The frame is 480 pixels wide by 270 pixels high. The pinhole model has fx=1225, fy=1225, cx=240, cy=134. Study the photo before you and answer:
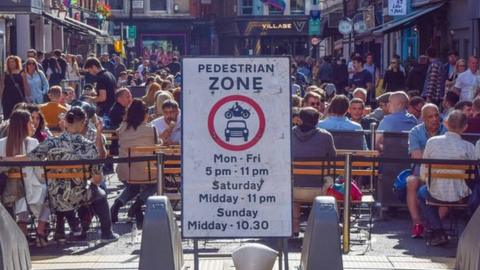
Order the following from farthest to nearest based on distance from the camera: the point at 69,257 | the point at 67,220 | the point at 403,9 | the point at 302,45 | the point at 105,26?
1. the point at 302,45
2. the point at 105,26
3. the point at 403,9
4. the point at 67,220
5. the point at 69,257

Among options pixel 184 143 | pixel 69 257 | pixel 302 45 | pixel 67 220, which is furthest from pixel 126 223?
pixel 302 45

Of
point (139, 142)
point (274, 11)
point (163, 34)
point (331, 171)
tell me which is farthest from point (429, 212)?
point (163, 34)

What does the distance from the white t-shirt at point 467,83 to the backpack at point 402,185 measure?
354 inches

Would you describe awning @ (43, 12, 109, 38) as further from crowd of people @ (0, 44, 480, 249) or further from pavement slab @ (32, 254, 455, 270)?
pavement slab @ (32, 254, 455, 270)

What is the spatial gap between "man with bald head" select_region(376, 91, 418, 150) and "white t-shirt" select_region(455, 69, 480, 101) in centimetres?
703

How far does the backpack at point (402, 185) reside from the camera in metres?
13.0

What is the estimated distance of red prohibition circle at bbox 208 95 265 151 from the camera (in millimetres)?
8812

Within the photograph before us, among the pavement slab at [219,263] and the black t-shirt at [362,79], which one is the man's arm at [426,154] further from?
the black t-shirt at [362,79]

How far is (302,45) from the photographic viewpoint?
283ft

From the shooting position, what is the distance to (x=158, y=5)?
289 ft

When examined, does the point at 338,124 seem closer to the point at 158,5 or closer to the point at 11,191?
the point at 11,191

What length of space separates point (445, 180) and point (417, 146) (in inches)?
48.6

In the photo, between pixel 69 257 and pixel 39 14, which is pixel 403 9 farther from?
pixel 69 257

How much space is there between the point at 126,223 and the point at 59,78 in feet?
55.8
